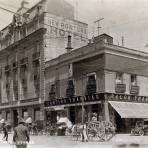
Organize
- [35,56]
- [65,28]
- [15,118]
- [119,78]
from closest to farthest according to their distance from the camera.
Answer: [119,78]
[35,56]
[65,28]
[15,118]

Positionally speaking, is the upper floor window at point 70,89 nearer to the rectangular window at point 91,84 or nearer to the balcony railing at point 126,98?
the rectangular window at point 91,84

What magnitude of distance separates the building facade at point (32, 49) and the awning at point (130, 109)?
39.3 ft

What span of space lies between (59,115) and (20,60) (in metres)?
12.5

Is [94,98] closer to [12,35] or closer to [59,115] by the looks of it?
[59,115]

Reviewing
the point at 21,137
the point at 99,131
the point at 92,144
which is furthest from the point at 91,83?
the point at 21,137

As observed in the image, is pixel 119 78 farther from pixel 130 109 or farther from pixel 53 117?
pixel 53 117

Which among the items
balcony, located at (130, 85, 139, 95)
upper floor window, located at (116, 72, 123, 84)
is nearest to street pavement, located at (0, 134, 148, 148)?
upper floor window, located at (116, 72, 123, 84)

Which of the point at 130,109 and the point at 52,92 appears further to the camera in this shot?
the point at 52,92

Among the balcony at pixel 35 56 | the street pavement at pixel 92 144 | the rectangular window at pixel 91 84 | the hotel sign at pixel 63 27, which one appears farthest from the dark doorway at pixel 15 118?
the street pavement at pixel 92 144

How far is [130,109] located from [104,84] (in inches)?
133

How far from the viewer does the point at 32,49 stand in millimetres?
45969

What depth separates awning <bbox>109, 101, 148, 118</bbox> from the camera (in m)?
32.6

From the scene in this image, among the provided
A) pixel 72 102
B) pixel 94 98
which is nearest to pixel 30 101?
pixel 72 102

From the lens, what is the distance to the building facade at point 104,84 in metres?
33.5
